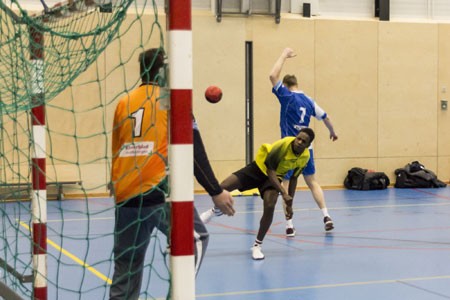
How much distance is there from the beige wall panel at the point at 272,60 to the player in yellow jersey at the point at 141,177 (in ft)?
36.1

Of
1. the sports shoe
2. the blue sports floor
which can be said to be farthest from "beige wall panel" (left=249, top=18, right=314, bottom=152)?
the sports shoe

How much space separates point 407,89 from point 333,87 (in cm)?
171

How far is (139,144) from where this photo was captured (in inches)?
156

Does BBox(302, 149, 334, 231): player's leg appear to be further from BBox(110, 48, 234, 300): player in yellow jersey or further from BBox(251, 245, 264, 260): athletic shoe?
BBox(110, 48, 234, 300): player in yellow jersey

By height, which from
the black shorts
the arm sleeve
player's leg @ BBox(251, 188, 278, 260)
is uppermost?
the arm sleeve

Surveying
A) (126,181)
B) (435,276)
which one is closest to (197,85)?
(435,276)

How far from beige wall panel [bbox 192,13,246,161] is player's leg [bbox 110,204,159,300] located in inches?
413

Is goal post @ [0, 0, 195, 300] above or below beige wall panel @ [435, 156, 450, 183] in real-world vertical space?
above

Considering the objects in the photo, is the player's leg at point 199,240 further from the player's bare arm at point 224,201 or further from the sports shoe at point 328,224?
the sports shoe at point 328,224

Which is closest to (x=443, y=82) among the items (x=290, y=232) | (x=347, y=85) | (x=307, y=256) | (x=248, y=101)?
(x=347, y=85)

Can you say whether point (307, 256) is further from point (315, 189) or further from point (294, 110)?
point (294, 110)

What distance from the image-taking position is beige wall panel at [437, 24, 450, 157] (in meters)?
16.1

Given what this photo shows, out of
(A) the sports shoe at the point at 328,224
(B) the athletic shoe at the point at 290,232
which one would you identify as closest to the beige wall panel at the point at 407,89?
(A) the sports shoe at the point at 328,224

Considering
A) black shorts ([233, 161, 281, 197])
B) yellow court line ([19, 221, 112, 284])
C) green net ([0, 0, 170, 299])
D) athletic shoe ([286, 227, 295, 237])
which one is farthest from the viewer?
athletic shoe ([286, 227, 295, 237])
